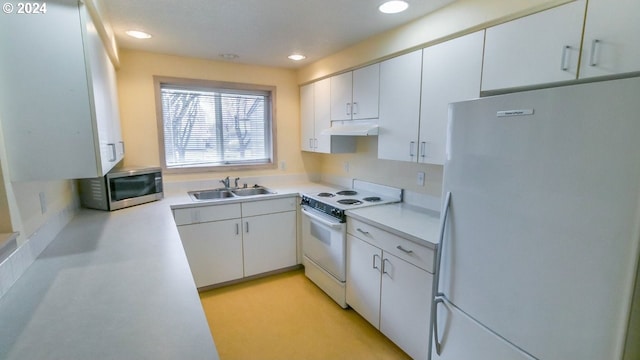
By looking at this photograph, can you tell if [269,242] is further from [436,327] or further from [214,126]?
[436,327]

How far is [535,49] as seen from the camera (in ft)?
4.85

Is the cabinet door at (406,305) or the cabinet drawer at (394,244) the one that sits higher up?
the cabinet drawer at (394,244)

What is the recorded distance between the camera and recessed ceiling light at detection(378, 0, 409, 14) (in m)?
1.84

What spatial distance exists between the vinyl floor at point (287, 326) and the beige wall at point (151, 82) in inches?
55.1

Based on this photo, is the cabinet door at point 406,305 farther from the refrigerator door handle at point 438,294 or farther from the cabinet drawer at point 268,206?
the cabinet drawer at point 268,206

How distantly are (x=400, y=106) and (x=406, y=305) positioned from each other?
1.44 m

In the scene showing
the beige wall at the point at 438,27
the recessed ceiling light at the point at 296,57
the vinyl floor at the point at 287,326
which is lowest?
the vinyl floor at the point at 287,326

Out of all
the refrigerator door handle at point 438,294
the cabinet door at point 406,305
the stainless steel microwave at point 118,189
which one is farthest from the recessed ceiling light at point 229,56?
the refrigerator door handle at point 438,294

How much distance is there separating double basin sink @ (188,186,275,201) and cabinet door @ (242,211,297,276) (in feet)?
1.14

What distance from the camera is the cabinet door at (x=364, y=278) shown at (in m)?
2.21

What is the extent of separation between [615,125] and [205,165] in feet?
10.9

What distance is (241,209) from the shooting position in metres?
2.96

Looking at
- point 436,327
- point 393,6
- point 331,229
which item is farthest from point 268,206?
point 393,6

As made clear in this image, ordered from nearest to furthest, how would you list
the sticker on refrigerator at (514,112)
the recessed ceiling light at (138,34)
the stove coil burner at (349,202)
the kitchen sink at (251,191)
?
the sticker on refrigerator at (514,112)
the recessed ceiling light at (138,34)
the stove coil burner at (349,202)
the kitchen sink at (251,191)
